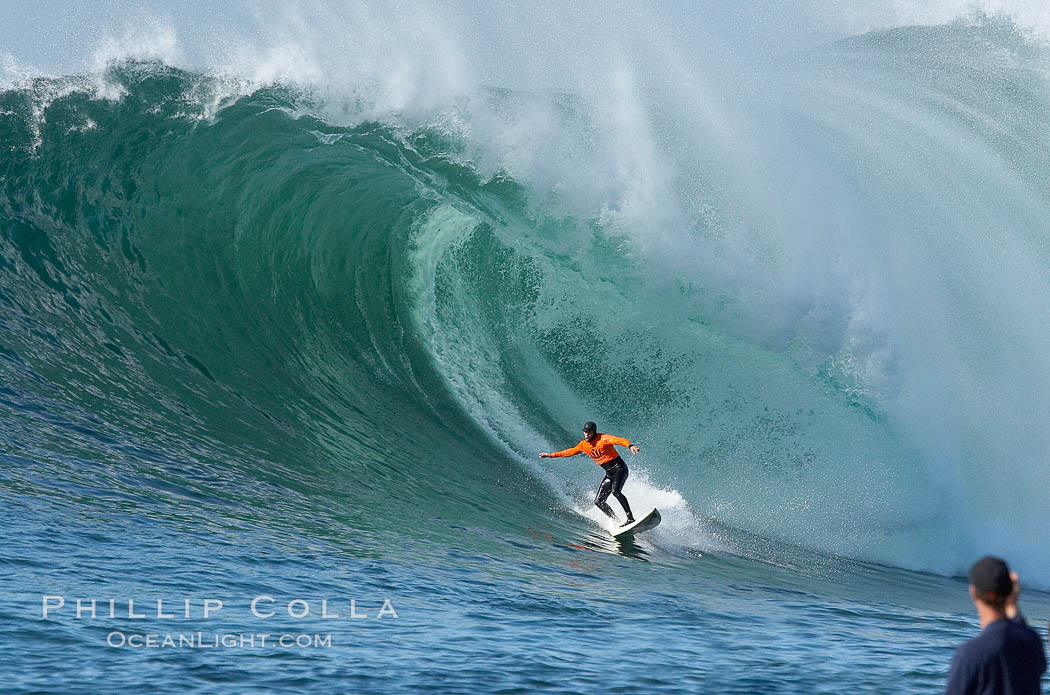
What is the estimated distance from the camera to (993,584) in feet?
10.4

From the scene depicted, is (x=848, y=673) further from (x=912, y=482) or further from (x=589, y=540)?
(x=912, y=482)

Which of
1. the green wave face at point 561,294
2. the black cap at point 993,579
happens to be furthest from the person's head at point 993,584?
the green wave face at point 561,294

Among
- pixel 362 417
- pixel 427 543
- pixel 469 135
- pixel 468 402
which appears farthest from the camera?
pixel 469 135

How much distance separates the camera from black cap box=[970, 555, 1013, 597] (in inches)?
125

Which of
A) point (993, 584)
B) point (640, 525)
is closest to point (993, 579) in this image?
point (993, 584)

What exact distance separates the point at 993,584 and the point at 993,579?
2 cm

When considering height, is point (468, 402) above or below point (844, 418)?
above

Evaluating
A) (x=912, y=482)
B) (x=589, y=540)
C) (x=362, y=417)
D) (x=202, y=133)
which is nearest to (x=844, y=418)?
(x=912, y=482)

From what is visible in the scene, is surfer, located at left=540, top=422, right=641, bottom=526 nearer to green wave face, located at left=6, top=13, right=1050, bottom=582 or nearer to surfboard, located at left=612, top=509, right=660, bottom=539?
surfboard, located at left=612, top=509, right=660, bottom=539

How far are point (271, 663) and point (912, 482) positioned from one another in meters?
8.87

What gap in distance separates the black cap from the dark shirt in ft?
0.35

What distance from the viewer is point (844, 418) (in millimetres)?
12062

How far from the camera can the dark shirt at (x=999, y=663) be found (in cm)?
315

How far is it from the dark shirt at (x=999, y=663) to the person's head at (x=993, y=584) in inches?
3.0
